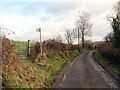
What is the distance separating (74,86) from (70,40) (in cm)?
6215

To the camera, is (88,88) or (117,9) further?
(117,9)

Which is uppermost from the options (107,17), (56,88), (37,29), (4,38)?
(107,17)

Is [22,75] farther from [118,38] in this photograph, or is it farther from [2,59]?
[118,38]

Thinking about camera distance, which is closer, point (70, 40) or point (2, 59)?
point (2, 59)

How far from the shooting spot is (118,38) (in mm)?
32750

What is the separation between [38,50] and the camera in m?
20.3

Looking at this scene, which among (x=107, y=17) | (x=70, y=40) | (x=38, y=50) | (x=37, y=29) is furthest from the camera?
(x=70, y=40)

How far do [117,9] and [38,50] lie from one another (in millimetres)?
25402

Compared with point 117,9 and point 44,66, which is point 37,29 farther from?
point 117,9

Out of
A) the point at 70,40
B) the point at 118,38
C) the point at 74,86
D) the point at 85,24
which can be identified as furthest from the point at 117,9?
the point at 70,40

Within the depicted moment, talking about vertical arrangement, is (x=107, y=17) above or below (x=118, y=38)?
above

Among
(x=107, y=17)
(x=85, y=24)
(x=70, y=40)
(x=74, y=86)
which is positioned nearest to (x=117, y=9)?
(x=107, y=17)

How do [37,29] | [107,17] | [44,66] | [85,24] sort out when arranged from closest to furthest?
[44,66] → [37,29] → [107,17] → [85,24]

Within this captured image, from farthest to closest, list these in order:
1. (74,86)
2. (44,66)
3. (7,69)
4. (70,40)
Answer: (70,40), (44,66), (74,86), (7,69)
